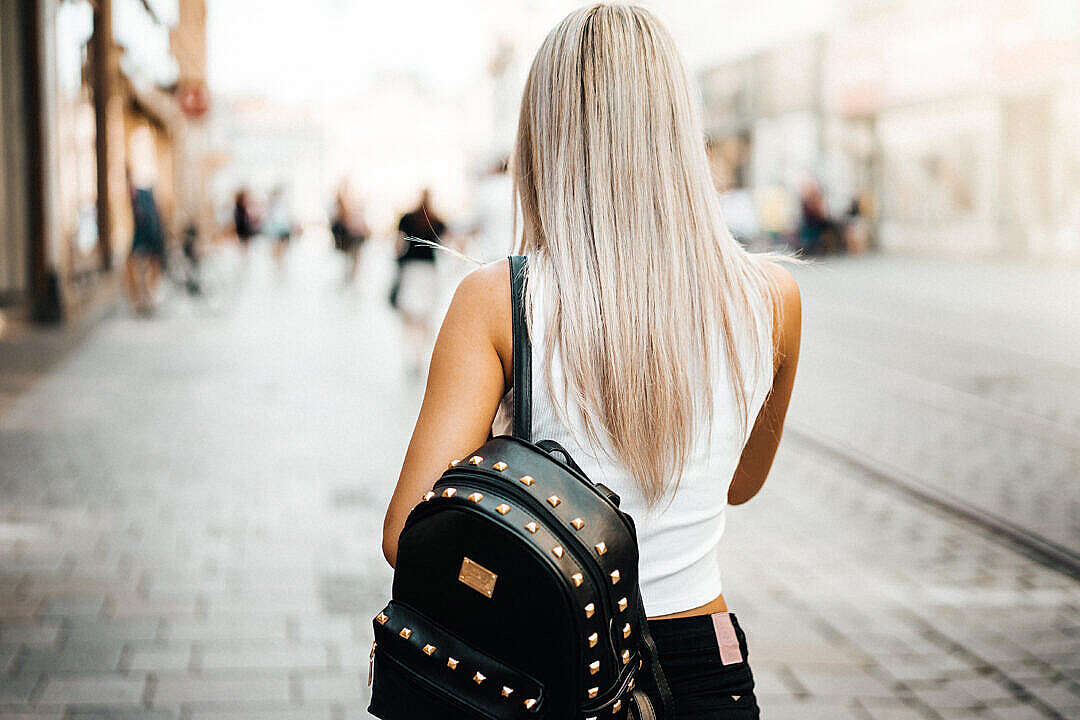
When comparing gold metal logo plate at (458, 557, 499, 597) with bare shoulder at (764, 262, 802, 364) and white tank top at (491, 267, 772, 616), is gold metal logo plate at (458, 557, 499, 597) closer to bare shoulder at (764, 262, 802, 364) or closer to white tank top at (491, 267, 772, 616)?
white tank top at (491, 267, 772, 616)

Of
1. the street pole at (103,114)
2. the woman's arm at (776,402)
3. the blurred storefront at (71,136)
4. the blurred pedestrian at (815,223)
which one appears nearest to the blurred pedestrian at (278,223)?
the blurred storefront at (71,136)

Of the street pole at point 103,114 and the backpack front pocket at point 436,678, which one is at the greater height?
the street pole at point 103,114

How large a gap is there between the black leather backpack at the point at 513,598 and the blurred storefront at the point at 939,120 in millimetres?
24763

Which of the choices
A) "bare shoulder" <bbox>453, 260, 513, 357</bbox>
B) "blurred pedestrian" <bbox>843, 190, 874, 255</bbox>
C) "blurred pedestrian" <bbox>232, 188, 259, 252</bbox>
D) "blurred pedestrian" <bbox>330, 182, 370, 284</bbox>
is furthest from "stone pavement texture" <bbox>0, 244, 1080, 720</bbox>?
"blurred pedestrian" <bbox>843, 190, 874, 255</bbox>

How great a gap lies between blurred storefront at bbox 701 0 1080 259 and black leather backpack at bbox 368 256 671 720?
81.2 ft

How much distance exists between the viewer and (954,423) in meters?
8.69

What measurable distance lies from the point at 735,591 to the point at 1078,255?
69.8 ft

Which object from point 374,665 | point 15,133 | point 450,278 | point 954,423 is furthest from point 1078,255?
point 374,665

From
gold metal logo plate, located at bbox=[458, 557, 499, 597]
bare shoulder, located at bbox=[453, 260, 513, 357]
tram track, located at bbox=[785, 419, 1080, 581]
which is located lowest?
tram track, located at bbox=[785, 419, 1080, 581]

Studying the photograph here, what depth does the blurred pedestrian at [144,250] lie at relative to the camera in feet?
50.2

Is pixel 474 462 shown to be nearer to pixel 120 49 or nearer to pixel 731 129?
pixel 120 49

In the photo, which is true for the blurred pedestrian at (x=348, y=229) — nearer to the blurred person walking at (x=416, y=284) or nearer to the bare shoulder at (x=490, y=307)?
the blurred person walking at (x=416, y=284)

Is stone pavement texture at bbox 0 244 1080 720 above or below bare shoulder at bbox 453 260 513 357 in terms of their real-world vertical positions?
below

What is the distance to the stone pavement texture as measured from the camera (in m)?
3.97
